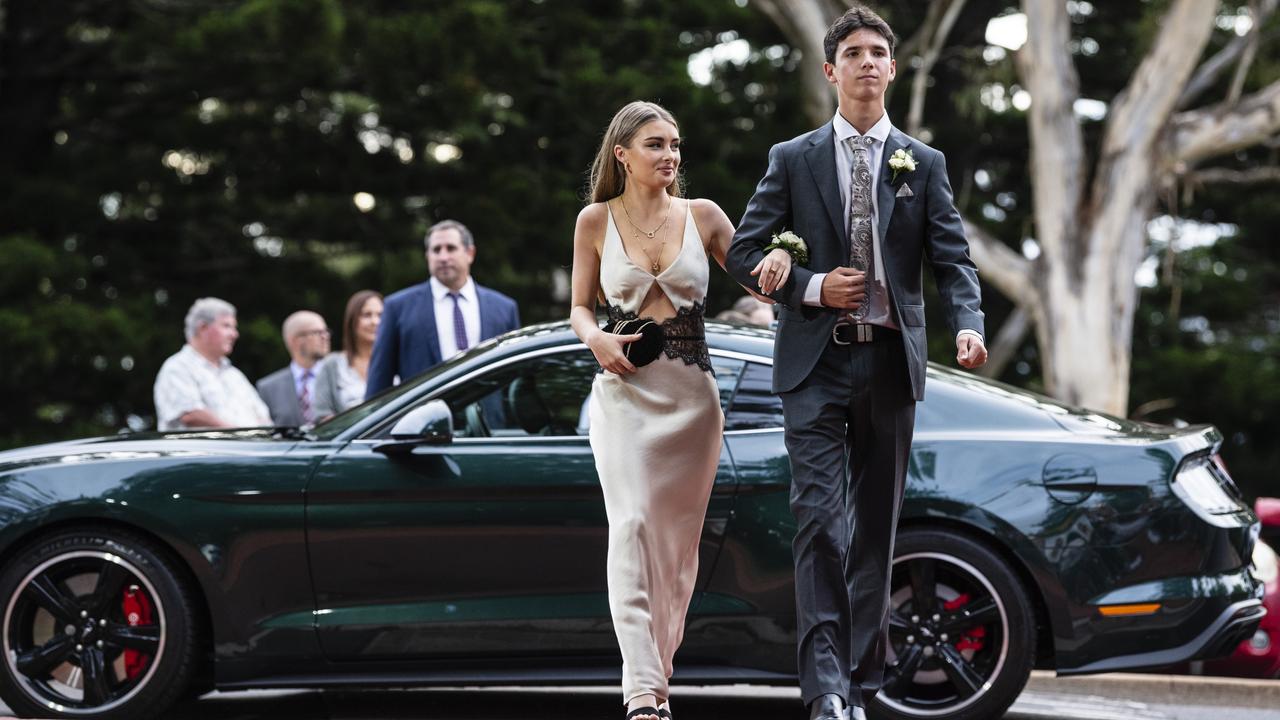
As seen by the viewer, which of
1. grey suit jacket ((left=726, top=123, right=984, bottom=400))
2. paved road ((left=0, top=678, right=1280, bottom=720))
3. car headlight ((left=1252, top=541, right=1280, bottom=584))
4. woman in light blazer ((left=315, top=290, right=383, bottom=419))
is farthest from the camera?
woman in light blazer ((left=315, top=290, right=383, bottom=419))

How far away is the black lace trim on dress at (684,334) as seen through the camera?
5.13 m

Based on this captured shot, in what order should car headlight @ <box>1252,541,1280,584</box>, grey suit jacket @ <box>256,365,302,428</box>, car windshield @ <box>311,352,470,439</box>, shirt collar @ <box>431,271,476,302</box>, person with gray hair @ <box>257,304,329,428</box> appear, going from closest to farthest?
car windshield @ <box>311,352,470,439</box>
car headlight @ <box>1252,541,1280,584</box>
shirt collar @ <box>431,271,476,302</box>
grey suit jacket @ <box>256,365,302,428</box>
person with gray hair @ <box>257,304,329,428</box>

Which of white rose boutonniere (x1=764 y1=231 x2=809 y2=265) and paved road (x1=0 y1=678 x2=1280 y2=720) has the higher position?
white rose boutonniere (x1=764 y1=231 x2=809 y2=265)

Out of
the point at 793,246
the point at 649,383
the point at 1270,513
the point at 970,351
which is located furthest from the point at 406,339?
the point at 1270,513

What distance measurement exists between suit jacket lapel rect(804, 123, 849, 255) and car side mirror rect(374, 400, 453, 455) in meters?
1.65

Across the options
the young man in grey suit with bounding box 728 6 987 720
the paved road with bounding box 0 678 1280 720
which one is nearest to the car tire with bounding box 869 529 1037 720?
the paved road with bounding box 0 678 1280 720

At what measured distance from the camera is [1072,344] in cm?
1523

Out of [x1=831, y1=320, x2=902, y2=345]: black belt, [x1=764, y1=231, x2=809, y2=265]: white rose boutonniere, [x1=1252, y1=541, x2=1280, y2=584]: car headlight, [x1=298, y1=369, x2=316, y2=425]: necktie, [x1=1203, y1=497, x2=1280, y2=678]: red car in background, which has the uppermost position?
[x1=764, y1=231, x2=809, y2=265]: white rose boutonniere

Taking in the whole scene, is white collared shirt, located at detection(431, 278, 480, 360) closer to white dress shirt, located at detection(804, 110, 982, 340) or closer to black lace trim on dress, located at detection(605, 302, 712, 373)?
black lace trim on dress, located at detection(605, 302, 712, 373)

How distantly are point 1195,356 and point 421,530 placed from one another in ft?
56.5

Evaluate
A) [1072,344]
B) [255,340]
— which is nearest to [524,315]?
[255,340]

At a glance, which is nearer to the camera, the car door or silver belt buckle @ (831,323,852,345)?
silver belt buckle @ (831,323,852,345)

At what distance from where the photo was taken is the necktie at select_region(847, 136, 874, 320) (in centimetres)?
488

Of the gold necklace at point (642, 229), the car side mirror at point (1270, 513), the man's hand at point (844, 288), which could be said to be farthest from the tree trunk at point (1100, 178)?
the man's hand at point (844, 288)
